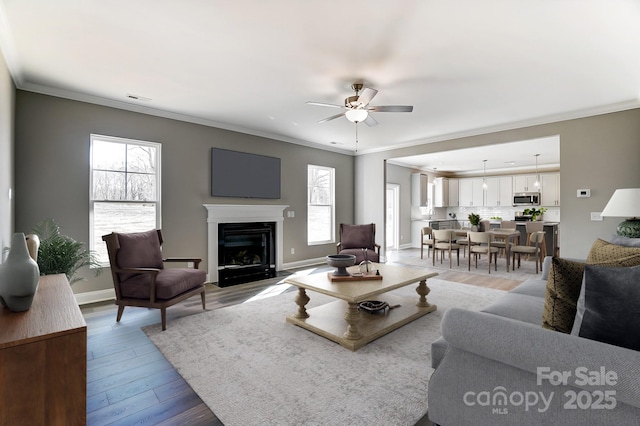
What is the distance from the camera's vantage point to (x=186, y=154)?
4.72 m

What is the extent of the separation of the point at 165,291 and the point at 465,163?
341 inches

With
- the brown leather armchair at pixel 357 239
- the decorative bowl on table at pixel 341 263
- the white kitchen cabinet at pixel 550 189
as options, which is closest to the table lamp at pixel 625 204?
the decorative bowl on table at pixel 341 263

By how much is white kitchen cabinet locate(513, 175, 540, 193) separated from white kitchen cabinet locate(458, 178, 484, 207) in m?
1.00

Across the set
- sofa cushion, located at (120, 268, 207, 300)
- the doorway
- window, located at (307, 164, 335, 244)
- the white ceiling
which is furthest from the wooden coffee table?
the doorway

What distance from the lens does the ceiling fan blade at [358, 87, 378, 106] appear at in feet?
10.2

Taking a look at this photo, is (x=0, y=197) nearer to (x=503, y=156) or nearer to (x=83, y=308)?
(x=83, y=308)

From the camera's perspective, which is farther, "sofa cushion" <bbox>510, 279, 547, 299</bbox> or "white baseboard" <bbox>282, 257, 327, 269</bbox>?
"white baseboard" <bbox>282, 257, 327, 269</bbox>

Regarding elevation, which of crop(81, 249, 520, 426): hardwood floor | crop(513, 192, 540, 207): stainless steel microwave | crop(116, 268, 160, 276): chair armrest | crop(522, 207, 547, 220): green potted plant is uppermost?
crop(513, 192, 540, 207): stainless steel microwave

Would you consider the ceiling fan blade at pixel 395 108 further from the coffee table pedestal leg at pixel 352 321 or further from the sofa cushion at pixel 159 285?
the sofa cushion at pixel 159 285

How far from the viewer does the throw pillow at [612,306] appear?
1129mm

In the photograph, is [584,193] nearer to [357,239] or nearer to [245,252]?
[357,239]

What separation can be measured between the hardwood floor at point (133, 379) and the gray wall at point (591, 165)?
4400 millimetres

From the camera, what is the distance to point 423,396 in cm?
191

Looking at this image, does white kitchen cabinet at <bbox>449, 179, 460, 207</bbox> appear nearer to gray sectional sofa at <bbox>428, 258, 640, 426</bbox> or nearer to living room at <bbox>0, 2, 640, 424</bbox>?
living room at <bbox>0, 2, 640, 424</bbox>
